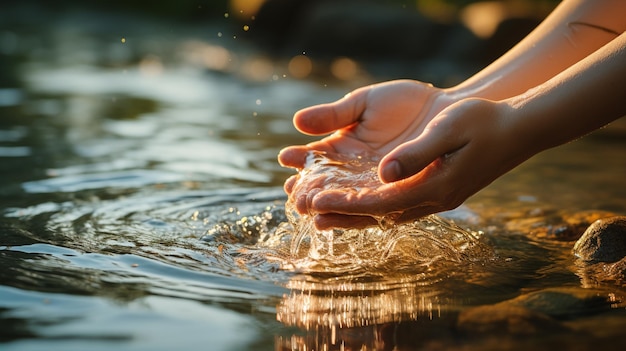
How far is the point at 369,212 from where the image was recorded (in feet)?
10.2

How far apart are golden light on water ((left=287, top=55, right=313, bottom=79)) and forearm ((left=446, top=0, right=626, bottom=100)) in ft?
26.5

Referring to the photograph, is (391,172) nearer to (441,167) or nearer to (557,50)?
(441,167)

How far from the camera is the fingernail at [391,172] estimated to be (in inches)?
115

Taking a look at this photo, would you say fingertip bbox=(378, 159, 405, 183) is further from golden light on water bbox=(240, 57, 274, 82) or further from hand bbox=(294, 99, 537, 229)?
golden light on water bbox=(240, 57, 274, 82)

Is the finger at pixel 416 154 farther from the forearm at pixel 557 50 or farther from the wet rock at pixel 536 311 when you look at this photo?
the forearm at pixel 557 50

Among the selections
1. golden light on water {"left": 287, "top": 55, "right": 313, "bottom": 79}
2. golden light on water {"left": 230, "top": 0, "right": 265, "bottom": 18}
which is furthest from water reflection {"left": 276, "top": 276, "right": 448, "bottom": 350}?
golden light on water {"left": 230, "top": 0, "right": 265, "bottom": 18}

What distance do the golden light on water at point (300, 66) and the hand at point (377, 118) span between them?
8.11 metres

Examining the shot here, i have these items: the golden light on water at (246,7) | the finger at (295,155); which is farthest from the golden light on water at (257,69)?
the finger at (295,155)

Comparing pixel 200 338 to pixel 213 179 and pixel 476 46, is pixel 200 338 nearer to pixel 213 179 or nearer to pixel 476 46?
pixel 213 179

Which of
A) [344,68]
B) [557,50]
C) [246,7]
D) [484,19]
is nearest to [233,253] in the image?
[557,50]

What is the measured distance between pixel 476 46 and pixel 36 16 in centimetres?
1449

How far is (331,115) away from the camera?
389cm

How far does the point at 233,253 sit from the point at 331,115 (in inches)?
33.3

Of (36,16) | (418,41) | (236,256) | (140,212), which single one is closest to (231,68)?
(418,41)
